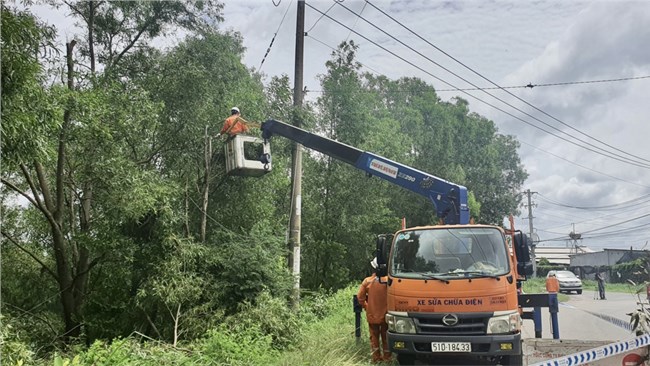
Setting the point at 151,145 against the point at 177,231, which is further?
the point at 151,145

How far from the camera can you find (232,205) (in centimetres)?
1382

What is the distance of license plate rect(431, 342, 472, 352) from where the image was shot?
621cm

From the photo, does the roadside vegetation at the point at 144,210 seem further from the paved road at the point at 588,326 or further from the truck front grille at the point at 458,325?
the paved road at the point at 588,326

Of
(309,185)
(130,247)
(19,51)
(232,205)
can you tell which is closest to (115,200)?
(130,247)

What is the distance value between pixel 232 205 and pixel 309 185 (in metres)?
8.42

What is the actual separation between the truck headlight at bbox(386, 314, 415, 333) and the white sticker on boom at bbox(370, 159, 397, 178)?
3.23 metres

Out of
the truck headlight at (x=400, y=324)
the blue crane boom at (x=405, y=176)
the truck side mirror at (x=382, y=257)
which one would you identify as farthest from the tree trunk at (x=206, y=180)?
the truck headlight at (x=400, y=324)

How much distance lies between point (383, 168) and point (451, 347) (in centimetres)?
398

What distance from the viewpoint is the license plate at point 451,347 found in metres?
6.21

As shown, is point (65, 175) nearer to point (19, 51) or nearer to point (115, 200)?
point (115, 200)

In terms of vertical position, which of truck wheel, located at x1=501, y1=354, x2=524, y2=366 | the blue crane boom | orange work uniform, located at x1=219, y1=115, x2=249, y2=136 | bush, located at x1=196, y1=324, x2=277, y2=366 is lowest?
bush, located at x1=196, y1=324, x2=277, y2=366

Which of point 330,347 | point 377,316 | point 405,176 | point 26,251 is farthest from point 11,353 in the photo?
point 26,251

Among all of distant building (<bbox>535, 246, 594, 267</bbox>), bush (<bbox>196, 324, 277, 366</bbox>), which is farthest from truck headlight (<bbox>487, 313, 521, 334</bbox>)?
distant building (<bbox>535, 246, 594, 267</bbox>)

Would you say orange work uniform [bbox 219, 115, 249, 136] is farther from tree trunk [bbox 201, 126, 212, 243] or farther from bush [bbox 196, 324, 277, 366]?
bush [bbox 196, 324, 277, 366]
